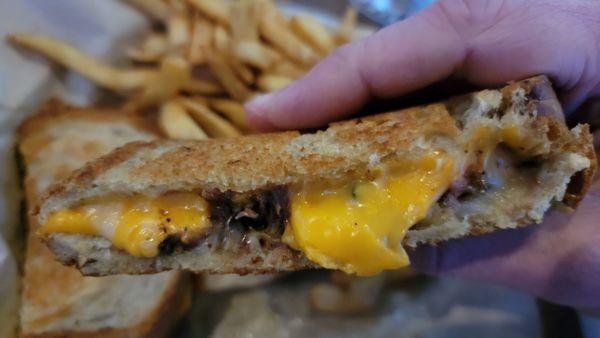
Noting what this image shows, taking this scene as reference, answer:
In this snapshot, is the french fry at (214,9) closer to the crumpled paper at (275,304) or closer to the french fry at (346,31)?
the french fry at (346,31)

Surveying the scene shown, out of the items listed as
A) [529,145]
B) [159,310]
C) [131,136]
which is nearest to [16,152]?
[131,136]

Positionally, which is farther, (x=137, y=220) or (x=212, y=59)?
(x=212, y=59)

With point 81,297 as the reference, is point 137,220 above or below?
above

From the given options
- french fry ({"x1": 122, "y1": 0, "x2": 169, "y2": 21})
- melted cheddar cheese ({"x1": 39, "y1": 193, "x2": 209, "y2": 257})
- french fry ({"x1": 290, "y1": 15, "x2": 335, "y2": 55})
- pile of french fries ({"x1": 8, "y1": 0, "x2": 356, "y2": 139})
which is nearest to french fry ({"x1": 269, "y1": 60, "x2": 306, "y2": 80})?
pile of french fries ({"x1": 8, "y1": 0, "x2": 356, "y2": 139})

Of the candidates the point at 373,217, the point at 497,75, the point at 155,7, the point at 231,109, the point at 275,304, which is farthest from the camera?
the point at 155,7

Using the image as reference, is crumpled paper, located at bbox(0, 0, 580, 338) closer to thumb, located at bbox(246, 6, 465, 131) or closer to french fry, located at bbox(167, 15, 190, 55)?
french fry, located at bbox(167, 15, 190, 55)

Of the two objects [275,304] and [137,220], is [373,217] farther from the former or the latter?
[275,304]

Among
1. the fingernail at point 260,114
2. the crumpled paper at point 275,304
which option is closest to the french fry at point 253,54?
the fingernail at point 260,114

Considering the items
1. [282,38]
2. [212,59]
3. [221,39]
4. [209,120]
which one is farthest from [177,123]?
[282,38]

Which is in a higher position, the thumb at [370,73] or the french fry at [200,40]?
the thumb at [370,73]
